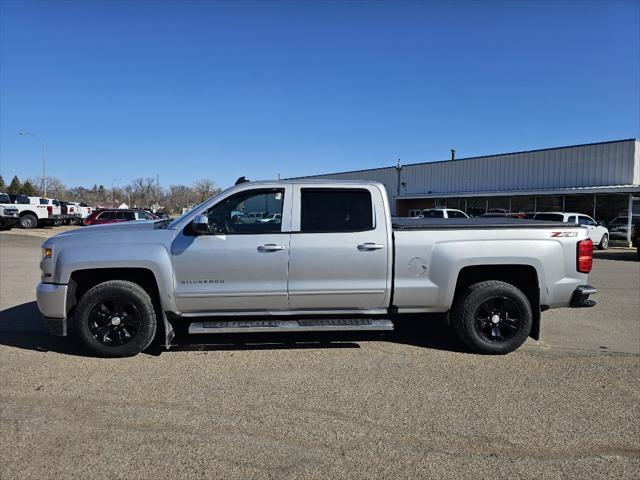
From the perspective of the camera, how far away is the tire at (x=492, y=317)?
17.8 ft

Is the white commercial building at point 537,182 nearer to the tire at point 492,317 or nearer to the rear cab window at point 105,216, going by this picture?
the tire at point 492,317

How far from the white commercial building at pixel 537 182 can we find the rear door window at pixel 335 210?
2365 cm

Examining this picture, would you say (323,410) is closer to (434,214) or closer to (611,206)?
(434,214)

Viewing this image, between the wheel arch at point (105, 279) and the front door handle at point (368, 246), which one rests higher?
the front door handle at point (368, 246)

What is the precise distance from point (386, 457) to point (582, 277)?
3592 millimetres

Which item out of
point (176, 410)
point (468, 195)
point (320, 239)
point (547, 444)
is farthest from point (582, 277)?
point (468, 195)

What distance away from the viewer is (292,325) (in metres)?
5.23

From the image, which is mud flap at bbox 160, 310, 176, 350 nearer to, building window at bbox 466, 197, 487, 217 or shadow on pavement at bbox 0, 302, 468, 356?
shadow on pavement at bbox 0, 302, 468, 356

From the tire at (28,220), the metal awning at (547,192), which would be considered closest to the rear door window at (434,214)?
the metal awning at (547,192)

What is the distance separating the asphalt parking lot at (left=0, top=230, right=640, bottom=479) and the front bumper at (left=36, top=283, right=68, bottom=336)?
41 centimetres

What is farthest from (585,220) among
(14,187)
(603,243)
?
(14,187)

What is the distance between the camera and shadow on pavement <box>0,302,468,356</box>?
563 cm

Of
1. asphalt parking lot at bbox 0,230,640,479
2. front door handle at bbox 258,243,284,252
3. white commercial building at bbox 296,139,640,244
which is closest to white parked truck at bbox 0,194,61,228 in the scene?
asphalt parking lot at bbox 0,230,640,479

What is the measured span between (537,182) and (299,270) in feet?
94.0
